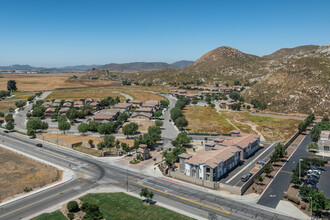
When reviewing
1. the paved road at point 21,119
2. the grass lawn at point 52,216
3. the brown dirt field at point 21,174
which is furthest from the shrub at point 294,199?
the paved road at point 21,119

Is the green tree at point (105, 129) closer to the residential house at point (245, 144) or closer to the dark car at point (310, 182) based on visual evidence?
the residential house at point (245, 144)

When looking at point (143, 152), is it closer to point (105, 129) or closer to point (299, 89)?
point (105, 129)

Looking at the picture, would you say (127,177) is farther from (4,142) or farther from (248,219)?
(4,142)

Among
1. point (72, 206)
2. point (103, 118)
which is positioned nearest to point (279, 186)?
point (72, 206)

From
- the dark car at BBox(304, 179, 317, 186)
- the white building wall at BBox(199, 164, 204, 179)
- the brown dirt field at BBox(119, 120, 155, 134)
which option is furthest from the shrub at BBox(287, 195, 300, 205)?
the brown dirt field at BBox(119, 120, 155, 134)

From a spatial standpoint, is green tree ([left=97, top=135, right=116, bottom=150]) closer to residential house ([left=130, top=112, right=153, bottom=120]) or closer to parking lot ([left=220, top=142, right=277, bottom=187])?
parking lot ([left=220, top=142, right=277, bottom=187])
